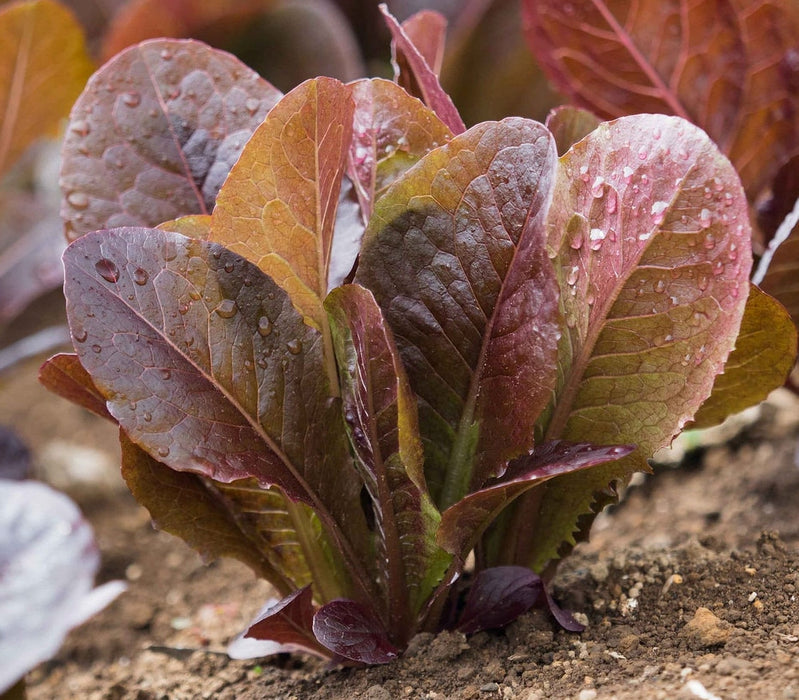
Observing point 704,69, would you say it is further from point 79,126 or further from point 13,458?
point 13,458

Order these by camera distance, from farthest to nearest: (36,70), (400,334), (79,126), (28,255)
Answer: (28,255), (36,70), (79,126), (400,334)

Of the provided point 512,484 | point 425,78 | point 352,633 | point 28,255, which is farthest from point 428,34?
point 28,255

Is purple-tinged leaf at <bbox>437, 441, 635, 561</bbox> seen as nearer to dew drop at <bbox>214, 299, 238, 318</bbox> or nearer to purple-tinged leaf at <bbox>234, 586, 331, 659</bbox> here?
purple-tinged leaf at <bbox>234, 586, 331, 659</bbox>

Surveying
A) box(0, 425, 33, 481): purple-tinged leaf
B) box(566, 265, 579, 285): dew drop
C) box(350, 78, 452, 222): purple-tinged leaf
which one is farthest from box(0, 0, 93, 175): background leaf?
box(566, 265, 579, 285): dew drop

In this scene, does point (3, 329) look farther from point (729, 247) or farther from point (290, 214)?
point (729, 247)

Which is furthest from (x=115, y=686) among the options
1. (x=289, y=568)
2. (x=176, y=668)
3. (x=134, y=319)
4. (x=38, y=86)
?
(x=38, y=86)

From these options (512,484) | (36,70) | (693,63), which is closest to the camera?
(512,484)
